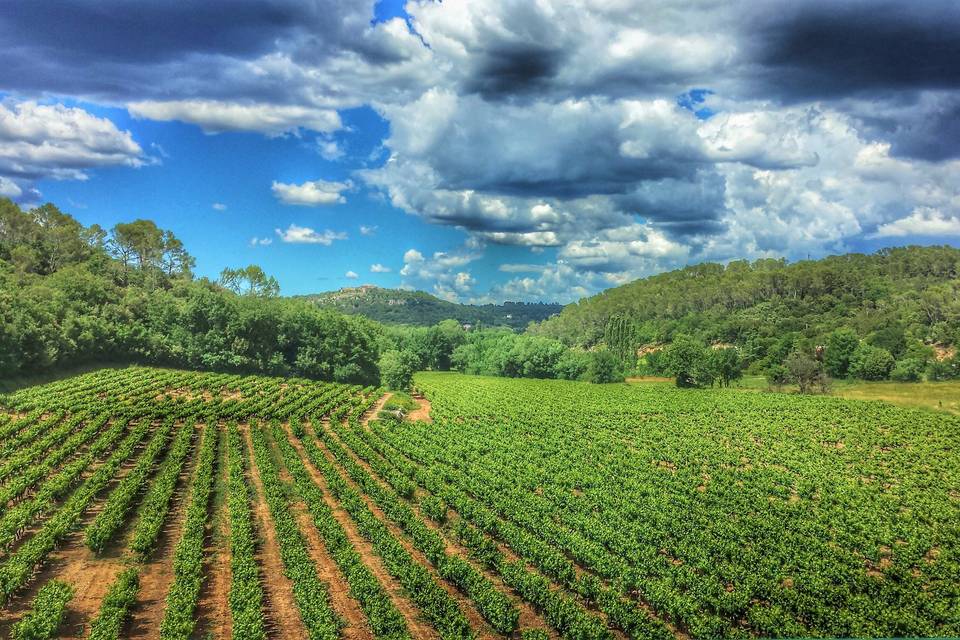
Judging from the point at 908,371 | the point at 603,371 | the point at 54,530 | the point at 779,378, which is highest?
the point at 908,371

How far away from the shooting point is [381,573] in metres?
24.4

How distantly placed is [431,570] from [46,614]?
45.8 ft

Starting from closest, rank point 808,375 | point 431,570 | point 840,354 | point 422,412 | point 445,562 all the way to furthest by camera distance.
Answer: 1. point 445,562
2. point 431,570
3. point 422,412
4. point 808,375
5. point 840,354

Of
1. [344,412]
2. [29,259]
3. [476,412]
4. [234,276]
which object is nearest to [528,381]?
[476,412]

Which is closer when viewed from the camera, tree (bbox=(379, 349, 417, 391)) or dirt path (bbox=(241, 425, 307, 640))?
dirt path (bbox=(241, 425, 307, 640))

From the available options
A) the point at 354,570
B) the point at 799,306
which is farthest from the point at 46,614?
the point at 799,306

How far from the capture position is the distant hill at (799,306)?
361 feet

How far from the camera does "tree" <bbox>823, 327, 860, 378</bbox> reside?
292 feet

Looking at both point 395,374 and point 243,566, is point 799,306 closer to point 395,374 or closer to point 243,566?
point 395,374

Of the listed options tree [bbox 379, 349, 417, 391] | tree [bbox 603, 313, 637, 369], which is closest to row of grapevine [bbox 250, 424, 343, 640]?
tree [bbox 379, 349, 417, 391]

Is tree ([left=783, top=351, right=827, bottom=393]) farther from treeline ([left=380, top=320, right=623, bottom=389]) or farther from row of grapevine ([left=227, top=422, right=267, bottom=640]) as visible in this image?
row of grapevine ([left=227, top=422, right=267, bottom=640])

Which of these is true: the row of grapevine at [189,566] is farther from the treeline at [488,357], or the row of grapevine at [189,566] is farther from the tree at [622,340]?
the tree at [622,340]

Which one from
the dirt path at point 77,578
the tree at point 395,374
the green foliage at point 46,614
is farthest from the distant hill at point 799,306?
the green foliage at point 46,614

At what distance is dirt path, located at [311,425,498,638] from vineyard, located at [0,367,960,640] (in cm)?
17
